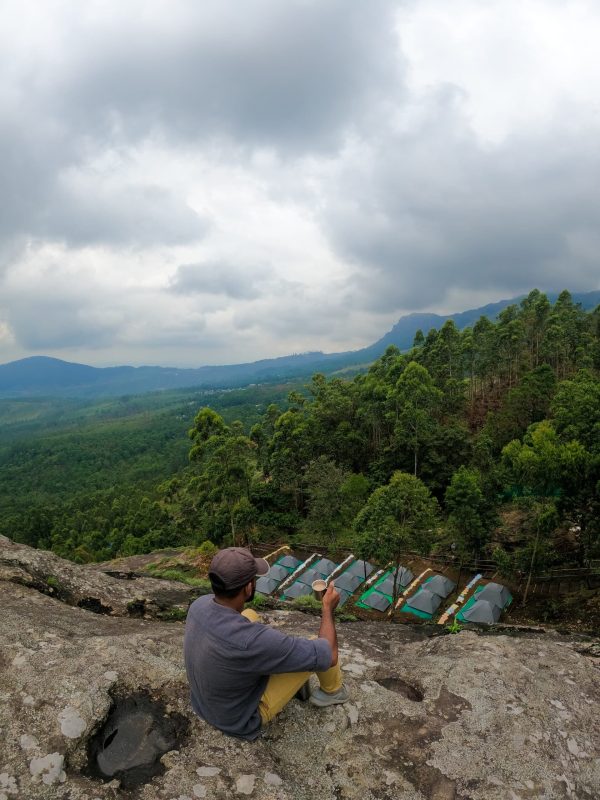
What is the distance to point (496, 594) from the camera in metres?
17.7

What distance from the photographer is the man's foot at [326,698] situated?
11.7 feet

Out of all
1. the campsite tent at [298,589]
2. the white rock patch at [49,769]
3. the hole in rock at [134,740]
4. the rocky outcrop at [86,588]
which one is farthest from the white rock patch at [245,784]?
the campsite tent at [298,589]

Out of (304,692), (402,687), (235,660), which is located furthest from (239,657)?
(402,687)

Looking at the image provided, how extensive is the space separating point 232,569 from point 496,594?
729 inches

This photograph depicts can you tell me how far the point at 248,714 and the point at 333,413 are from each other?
36.0 m

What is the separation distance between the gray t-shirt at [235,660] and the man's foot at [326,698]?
0.58m

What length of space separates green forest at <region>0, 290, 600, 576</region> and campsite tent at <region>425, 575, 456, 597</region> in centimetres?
155

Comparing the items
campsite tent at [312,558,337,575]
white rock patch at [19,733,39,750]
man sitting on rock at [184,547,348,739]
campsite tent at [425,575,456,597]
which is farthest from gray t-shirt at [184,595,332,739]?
campsite tent at [312,558,337,575]

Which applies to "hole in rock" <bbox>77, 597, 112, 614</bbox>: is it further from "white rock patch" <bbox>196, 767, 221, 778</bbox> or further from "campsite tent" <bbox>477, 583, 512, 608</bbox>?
"campsite tent" <bbox>477, 583, 512, 608</bbox>

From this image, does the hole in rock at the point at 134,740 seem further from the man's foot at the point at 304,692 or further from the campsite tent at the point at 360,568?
the campsite tent at the point at 360,568

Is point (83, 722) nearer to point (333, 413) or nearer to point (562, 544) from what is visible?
point (562, 544)

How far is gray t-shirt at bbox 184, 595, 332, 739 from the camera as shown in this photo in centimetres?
296

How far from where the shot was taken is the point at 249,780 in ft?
9.65

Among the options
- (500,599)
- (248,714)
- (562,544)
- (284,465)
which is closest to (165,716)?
(248,714)
